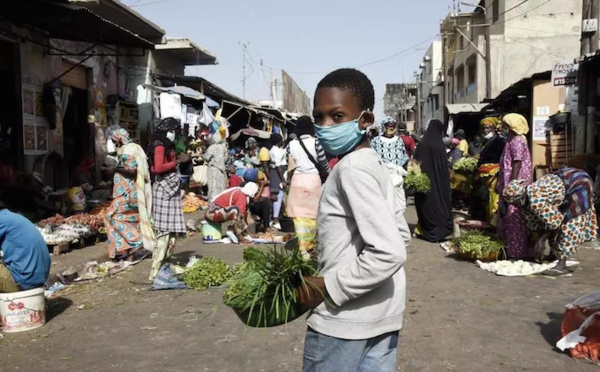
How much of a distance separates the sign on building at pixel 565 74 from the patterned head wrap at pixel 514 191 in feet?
14.6

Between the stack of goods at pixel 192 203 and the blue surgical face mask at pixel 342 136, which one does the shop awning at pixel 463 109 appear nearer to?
the stack of goods at pixel 192 203

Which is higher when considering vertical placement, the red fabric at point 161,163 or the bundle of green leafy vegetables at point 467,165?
the red fabric at point 161,163

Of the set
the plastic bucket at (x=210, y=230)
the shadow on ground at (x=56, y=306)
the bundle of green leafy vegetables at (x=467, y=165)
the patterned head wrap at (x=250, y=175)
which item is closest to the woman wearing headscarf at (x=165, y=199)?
the shadow on ground at (x=56, y=306)

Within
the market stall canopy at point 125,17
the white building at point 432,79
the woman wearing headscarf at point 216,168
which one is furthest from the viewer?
the white building at point 432,79

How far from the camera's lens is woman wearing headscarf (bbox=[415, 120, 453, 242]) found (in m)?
10.1

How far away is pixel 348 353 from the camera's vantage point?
210cm

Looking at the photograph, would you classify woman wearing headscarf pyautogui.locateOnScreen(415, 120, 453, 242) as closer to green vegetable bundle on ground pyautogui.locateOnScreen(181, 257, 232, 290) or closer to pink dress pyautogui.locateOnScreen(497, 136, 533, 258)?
pink dress pyautogui.locateOnScreen(497, 136, 533, 258)

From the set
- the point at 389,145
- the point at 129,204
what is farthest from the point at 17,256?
the point at 389,145

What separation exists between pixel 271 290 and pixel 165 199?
5.24 metres

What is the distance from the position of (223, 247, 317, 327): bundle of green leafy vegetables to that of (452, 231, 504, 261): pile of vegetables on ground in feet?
20.4

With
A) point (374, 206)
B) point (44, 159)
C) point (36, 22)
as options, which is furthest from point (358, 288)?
point (44, 159)

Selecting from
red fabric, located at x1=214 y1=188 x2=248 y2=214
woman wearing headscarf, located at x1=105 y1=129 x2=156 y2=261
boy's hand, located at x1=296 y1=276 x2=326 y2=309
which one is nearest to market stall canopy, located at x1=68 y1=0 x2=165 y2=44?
woman wearing headscarf, located at x1=105 y1=129 x2=156 y2=261

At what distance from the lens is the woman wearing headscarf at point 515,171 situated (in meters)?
7.82

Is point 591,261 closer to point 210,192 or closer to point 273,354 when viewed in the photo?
point 273,354
